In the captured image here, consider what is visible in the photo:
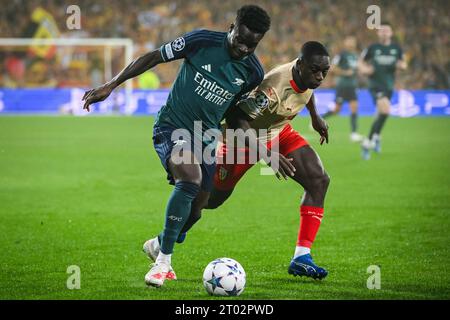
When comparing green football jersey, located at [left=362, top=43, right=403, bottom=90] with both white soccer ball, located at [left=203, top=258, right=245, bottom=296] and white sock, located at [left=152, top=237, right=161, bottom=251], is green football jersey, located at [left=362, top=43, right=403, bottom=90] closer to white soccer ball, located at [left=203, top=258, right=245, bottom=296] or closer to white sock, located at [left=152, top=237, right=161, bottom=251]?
white sock, located at [left=152, top=237, right=161, bottom=251]

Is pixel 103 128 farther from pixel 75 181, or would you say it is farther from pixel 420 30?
pixel 420 30

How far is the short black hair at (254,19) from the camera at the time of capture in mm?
6188

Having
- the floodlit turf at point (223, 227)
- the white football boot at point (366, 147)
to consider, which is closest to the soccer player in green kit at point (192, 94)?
the floodlit turf at point (223, 227)

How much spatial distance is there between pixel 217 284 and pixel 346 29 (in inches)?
1181

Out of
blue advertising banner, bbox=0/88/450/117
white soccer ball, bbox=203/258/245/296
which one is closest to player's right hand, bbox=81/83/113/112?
white soccer ball, bbox=203/258/245/296

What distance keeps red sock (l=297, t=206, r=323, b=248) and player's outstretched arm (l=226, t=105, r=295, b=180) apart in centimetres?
49

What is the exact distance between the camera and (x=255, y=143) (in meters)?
6.53

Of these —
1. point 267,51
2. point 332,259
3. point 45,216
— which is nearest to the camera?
point 332,259

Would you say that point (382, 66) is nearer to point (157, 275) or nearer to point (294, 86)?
point (294, 86)

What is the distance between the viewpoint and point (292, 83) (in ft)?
22.9

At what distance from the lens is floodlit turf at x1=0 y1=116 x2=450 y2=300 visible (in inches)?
252
